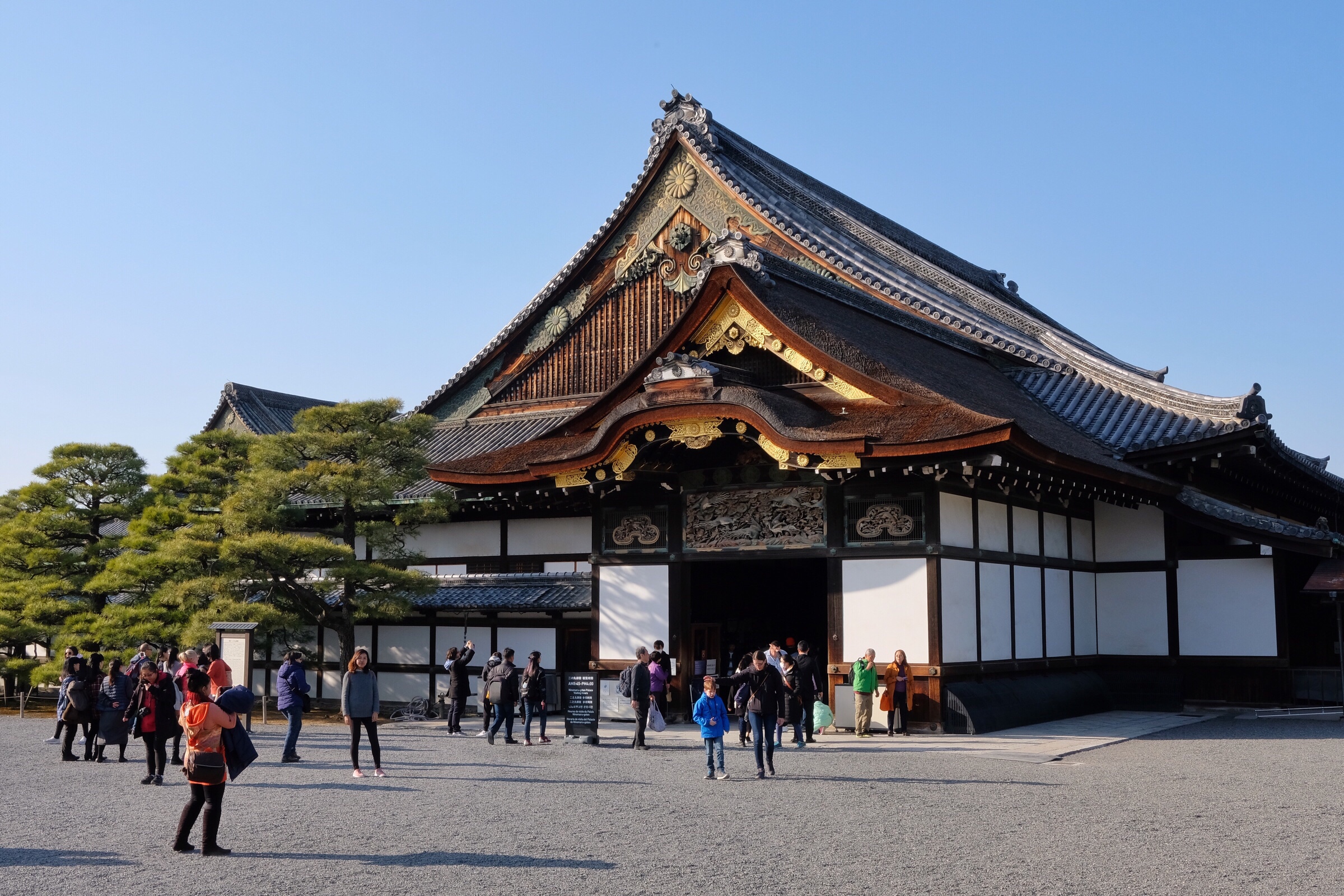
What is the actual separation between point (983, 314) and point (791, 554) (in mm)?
10800

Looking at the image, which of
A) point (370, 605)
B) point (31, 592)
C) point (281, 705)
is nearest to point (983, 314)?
point (370, 605)

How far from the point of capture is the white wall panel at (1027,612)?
20.0 metres

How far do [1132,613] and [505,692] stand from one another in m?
11.6

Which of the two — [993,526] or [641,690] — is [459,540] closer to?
[641,690]

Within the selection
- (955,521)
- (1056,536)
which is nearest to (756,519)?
(955,521)

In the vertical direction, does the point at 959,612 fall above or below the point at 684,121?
below

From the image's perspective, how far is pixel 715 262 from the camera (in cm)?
1959

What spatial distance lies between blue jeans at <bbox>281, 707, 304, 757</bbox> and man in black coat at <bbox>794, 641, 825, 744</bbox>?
6447mm

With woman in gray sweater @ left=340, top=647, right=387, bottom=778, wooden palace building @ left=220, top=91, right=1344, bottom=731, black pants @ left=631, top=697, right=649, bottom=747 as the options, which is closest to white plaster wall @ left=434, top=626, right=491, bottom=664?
wooden palace building @ left=220, top=91, right=1344, bottom=731

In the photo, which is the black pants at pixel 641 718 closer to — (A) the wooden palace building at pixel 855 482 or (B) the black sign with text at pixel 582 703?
(B) the black sign with text at pixel 582 703

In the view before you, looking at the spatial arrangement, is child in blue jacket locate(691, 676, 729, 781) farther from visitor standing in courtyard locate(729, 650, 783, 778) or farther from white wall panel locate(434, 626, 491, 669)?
white wall panel locate(434, 626, 491, 669)

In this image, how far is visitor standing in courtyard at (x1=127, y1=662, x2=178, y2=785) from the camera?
45.5ft

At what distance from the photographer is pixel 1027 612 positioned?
20.4 metres

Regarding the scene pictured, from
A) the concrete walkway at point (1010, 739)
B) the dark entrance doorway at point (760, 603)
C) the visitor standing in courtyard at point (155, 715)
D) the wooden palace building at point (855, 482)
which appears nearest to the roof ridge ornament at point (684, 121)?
the wooden palace building at point (855, 482)
